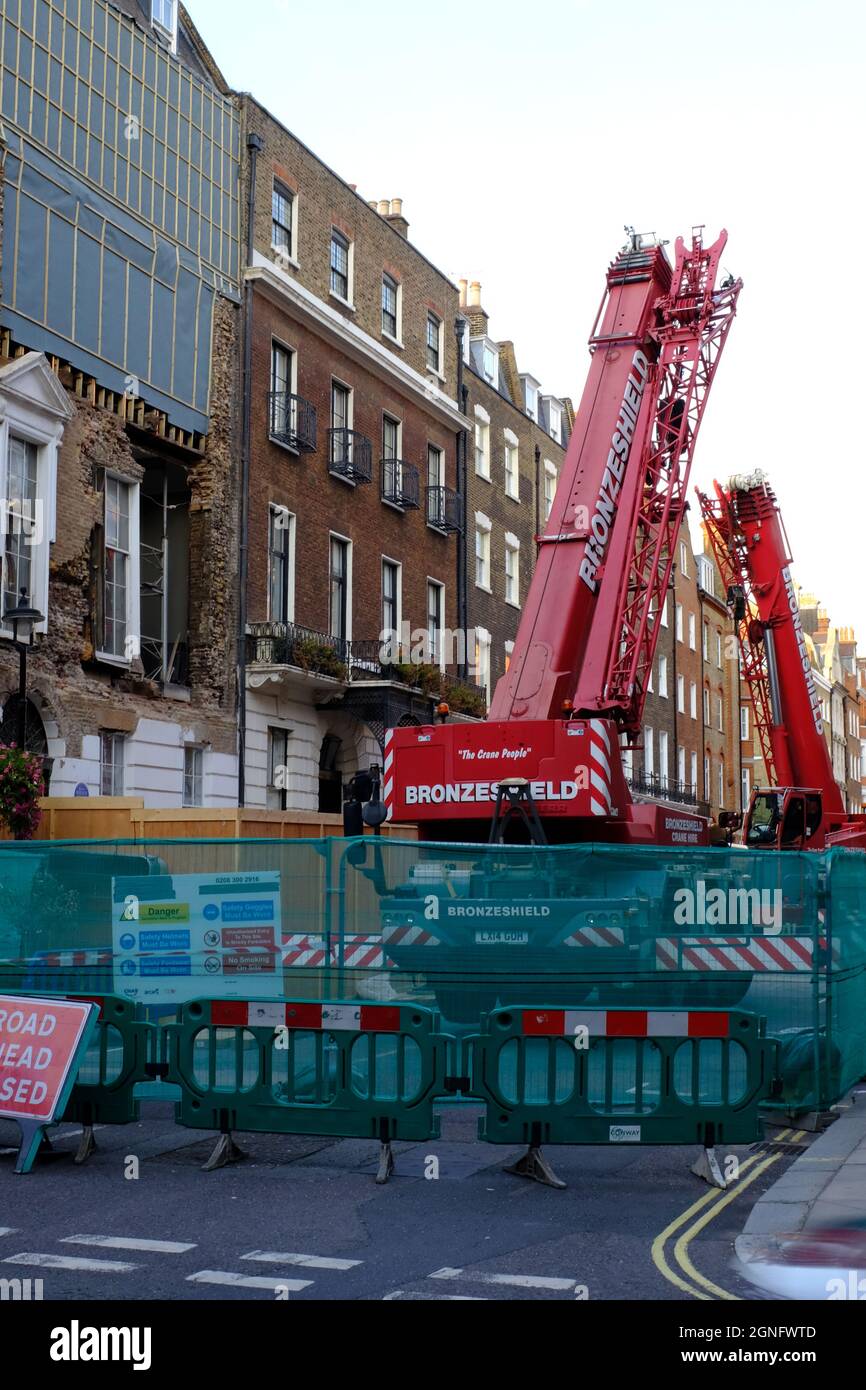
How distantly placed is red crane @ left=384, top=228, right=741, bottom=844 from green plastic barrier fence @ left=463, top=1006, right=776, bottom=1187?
3361 mm

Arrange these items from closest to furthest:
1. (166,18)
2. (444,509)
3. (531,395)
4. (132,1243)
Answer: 1. (132,1243)
2. (166,18)
3. (444,509)
4. (531,395)

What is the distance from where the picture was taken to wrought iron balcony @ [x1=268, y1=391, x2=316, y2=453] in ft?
90.5

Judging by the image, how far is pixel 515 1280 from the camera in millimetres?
6410

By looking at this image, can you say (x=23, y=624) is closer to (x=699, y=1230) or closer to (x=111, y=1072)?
(x=111, y=1072)

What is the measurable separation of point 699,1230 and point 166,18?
79.7ft

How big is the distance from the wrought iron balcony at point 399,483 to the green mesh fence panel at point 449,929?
22.4 m

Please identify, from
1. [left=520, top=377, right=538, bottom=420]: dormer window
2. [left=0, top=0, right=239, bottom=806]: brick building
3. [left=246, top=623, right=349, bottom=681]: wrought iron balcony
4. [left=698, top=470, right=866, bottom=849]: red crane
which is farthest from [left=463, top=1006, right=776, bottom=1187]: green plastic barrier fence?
[left=520, top=377, right=538, bottom=420]: dormer window

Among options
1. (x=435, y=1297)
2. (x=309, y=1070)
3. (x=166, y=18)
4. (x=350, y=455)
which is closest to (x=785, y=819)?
(x=309, y=1070)

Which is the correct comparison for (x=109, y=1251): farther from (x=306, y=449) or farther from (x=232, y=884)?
(x=306, y=449)

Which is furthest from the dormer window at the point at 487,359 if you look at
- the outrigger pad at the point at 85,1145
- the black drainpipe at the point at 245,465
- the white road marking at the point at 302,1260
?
the white road marking at the point at 302,1260

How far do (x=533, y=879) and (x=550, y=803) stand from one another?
2286mm

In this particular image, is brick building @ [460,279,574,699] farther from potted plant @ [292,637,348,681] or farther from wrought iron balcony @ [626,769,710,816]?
potted plant @ [292,637,348,681]
